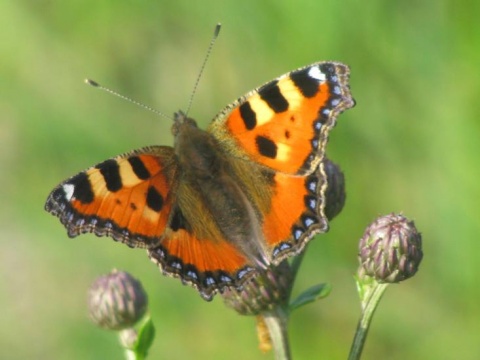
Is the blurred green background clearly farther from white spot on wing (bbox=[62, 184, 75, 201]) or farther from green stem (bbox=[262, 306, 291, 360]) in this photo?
white spot on wing (bbox=[62, 184, 75, 201])

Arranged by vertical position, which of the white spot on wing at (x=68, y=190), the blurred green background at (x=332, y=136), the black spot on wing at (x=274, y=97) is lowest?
the white spot on wing at (x=68, y=190)

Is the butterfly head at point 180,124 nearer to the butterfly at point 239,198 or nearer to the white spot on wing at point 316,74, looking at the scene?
the butterfly at point 239,198

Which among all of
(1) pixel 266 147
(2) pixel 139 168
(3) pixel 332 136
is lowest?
(2) pixel 139 168

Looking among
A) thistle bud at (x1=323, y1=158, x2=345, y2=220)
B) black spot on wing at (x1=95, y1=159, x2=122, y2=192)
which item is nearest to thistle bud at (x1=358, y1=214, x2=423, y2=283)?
thistle bud at (x1=323, y1=158, x2=345, y2=220)

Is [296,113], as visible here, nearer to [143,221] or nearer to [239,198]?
[239,198]

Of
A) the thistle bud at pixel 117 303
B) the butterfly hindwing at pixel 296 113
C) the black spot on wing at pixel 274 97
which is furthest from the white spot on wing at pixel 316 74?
the thistle bud at pixel 117 303

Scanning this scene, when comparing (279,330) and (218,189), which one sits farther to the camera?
(218,189)

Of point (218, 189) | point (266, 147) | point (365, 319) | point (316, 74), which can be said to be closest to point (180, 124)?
point (218, 189)
